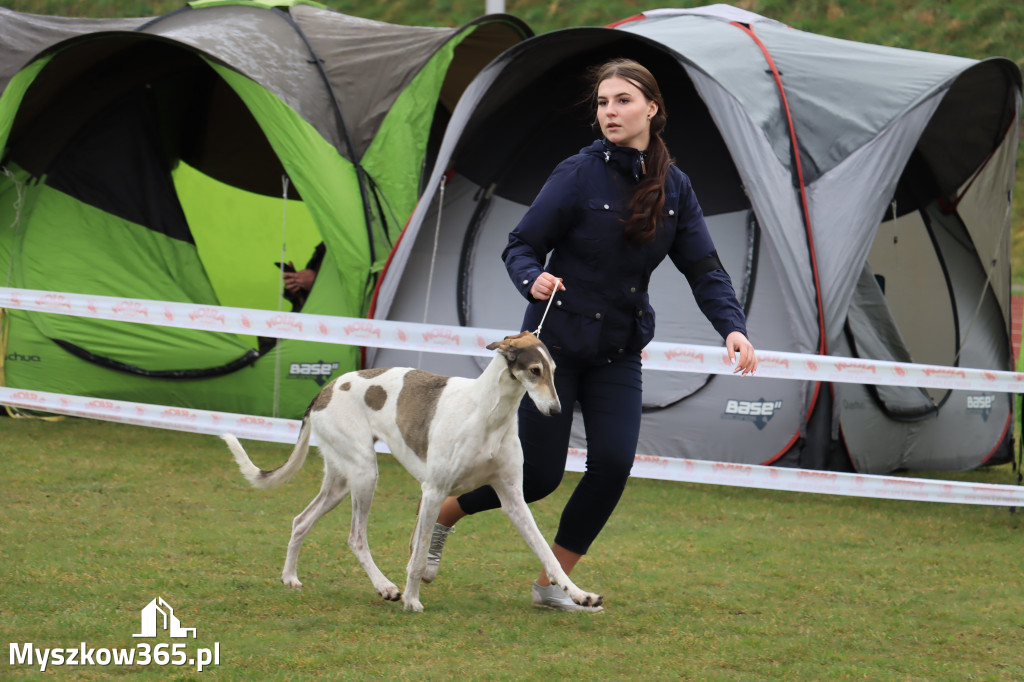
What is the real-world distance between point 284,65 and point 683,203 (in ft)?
17.5

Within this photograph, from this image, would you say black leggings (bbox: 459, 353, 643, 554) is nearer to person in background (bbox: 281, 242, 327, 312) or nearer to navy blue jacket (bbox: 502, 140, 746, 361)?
navy blue jacket (bbox: 502, 140, 746, 361)

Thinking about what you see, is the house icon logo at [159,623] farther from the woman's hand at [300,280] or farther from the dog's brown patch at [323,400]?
the woman's hand at [300,280]

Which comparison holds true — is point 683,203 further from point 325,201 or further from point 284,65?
point 284,65

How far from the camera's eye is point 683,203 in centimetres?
400

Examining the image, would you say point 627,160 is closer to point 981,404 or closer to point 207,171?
point 981,404

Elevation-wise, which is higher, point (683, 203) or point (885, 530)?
point (683, 203)

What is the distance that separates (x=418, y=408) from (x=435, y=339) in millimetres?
2675

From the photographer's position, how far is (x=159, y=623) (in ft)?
13.1

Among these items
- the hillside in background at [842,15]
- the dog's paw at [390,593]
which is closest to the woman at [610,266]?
the dog's paw at [390,593]

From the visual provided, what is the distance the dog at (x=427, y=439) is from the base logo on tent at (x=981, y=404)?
5.34m

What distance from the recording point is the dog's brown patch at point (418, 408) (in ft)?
13.8

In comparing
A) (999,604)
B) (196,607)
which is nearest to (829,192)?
(999,604)

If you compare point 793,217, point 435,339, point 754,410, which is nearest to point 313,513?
point 435,339

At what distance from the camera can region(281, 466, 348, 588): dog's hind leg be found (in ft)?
14.8
